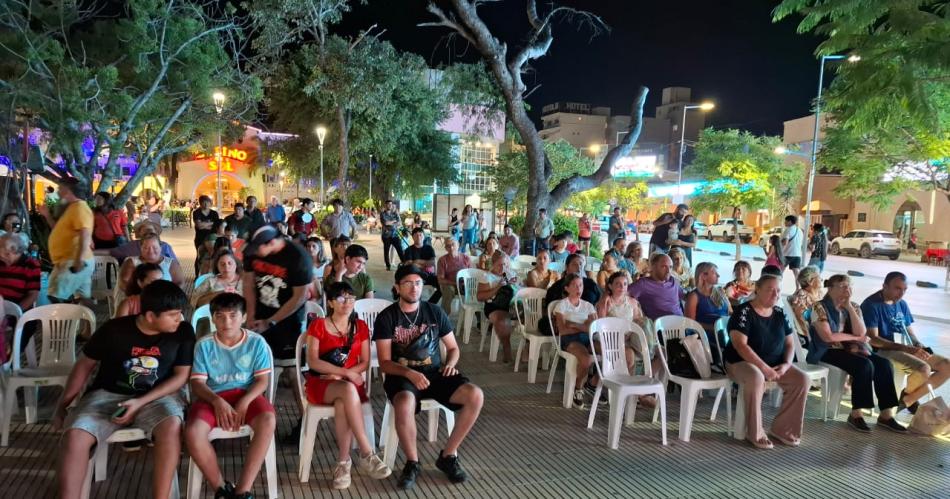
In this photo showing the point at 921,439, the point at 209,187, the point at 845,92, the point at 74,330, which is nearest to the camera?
the point at 845,92

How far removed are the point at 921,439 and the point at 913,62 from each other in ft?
10.3

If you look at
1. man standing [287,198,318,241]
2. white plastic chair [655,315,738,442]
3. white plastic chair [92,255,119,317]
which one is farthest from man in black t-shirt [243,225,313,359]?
man standing [287,198,318,241]

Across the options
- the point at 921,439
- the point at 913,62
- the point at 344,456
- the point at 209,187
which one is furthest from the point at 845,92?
the point at 209,187

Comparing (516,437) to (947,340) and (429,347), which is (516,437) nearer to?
(429,347)

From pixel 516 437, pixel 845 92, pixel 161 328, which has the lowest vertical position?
pixel 516 437

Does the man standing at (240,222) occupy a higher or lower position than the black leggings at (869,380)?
higher

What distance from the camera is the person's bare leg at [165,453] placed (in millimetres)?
2908

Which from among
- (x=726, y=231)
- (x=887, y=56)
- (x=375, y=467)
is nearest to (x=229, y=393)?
(x=375, y=467)

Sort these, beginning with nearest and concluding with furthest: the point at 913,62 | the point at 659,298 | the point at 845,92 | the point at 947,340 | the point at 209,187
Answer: the point at 913,62
the point at 845,92
the point at 659,298
the point at 947,340
the point at 209,187

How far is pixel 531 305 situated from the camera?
606cm

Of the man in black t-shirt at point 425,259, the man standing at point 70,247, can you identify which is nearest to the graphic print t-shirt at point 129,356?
the man standing at point 70,247

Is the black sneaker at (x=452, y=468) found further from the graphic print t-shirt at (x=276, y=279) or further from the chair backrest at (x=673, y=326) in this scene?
the chair backrest at (x=673, y=326)

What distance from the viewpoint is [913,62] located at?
3105 millimetres

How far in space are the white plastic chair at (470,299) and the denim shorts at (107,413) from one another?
4037mm
